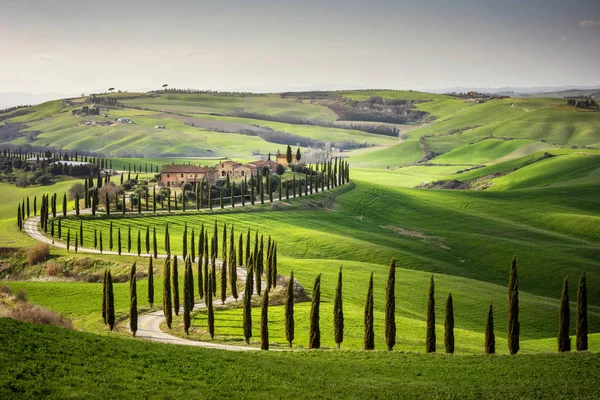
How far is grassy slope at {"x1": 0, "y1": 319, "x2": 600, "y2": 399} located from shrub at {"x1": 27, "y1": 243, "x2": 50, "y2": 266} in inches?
2338

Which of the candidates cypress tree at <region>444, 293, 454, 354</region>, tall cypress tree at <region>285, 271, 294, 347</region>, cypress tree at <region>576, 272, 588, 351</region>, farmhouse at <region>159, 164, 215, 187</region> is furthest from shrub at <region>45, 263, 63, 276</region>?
farmhouse at <region>159, 164, 215, 187</region>

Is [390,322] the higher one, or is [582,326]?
[390,322]

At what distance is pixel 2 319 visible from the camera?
41.4m

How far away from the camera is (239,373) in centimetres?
4197

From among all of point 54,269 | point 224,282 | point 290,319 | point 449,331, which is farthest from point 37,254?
point 449,331

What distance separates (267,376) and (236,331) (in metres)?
23.3

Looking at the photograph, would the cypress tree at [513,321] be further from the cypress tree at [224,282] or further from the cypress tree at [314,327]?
the cypress tree at [224,282]

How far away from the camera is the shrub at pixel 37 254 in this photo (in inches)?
3915

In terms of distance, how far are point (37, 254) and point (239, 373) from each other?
66926 mm

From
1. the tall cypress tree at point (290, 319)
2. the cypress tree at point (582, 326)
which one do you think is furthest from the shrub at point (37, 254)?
the cypress tree at point (582, 326)

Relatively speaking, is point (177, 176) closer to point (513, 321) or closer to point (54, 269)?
point (54, 269)

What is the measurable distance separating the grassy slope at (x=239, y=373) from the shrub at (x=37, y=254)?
5938cm

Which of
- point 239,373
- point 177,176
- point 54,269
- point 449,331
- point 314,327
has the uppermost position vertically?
point 177,176

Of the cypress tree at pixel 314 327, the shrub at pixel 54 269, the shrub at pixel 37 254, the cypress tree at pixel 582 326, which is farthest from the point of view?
the shrub at pixel 37 254
